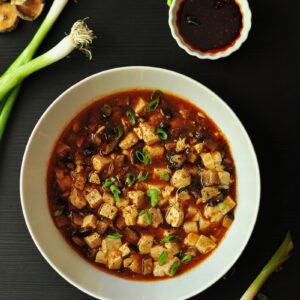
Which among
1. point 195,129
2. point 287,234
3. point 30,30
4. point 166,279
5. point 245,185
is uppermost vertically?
point 30,30

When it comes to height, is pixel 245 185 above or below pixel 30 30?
below

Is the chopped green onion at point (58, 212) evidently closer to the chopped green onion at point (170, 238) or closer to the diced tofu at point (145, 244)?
the diced tofu at point (145, 244)

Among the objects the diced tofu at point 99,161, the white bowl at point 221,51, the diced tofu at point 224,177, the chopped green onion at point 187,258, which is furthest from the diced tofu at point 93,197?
the white bowl at point 221,51

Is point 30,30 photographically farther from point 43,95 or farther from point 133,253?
point 133,253

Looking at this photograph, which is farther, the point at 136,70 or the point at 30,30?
the point at 30,30

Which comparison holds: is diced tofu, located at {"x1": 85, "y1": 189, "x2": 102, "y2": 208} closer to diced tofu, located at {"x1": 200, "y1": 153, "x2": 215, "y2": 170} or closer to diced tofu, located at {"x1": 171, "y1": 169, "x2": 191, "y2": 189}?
diced tofu, located at {"x1": 171, "y1": 169, "x2": 191, "y2": 189}

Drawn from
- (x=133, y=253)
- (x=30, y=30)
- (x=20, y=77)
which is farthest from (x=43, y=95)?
(x=133, y=253)
